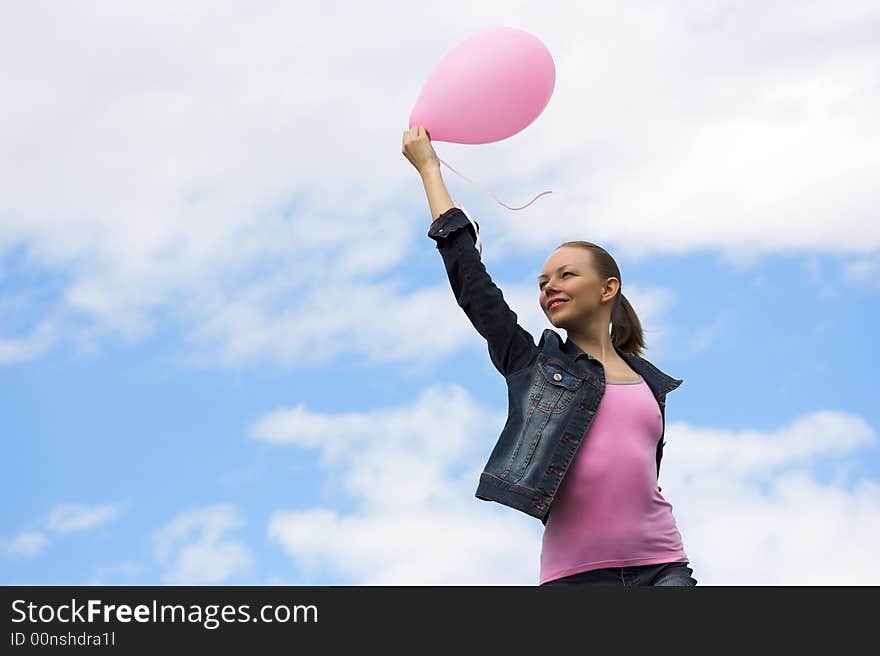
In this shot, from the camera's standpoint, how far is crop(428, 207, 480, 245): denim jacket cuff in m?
4.36

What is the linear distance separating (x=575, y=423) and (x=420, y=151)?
1.24 metres

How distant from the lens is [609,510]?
4.11m

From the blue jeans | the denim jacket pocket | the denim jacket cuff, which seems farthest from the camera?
the denim jacket cuff

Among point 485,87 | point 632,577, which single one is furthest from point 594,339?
point 485,87

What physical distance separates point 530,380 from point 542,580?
0.71 m

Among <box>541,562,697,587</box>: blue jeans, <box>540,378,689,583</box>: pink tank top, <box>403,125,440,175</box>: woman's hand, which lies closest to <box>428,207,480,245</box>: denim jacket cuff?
<box>403,125,440,175</box>: woman's hand

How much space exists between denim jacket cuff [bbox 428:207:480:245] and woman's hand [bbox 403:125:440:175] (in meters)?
0.25

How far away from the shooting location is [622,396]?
433cm

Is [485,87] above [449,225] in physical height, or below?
above

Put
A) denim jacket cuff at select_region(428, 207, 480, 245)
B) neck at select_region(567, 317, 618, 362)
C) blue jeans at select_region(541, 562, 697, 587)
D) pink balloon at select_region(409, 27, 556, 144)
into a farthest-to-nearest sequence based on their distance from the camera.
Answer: pink balloon at select_region(409, 27, 556, 144)
neck at select_region(567, 317, 618, 362)
denim jacket cuff at select_region(428, 207, 480, 245)
blue jeans at select_region(541, 562, 697, 587)

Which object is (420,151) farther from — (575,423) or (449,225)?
(575,423)

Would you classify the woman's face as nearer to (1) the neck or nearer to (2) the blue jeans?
(1) the neck
